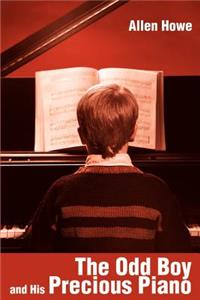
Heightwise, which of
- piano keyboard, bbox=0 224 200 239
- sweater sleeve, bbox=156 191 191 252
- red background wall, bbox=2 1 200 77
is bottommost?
piano keyboard, bbox=0 224 200 239

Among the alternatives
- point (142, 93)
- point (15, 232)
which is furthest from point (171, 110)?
point (15, 232)

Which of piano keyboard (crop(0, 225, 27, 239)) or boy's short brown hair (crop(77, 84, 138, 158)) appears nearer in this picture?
boy's short brown hair (crop(77, 84, 138, 158))

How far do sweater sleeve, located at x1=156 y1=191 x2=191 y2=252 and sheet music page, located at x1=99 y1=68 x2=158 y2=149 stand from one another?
55cm

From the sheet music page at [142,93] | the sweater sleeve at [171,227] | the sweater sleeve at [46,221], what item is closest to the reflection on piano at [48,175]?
the sheet music page at [142,93]

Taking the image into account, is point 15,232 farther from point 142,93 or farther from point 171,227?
point 142,93

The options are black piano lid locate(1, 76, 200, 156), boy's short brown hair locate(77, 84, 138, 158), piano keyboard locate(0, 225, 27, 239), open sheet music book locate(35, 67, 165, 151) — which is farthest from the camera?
black piano lid locate(1, 76, 200, 156)

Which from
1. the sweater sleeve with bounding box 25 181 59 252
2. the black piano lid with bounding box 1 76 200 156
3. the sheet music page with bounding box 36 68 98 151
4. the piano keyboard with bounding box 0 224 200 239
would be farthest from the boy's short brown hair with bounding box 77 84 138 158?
the black piano lid with bounding box 1 76 200 156

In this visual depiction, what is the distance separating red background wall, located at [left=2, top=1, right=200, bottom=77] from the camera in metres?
2.06

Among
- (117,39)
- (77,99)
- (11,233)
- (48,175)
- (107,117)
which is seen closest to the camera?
(107,117)

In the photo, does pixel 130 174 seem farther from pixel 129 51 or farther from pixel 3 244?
pixel 129 51

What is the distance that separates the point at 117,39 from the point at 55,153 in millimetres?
711

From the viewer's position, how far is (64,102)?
2.03 metres

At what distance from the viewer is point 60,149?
2.09 m

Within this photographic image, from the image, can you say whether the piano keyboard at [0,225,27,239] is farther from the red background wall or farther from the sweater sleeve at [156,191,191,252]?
the red background wall
